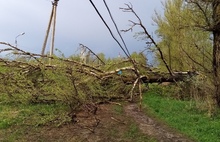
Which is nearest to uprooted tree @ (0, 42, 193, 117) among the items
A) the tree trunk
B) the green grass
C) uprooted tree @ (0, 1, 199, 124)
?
uprooted tree @ (0, 1, 199, 124)

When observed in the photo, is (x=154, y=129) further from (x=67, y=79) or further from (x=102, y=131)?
(x=67, y=79)

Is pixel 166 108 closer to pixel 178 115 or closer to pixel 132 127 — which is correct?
pixel 178 115

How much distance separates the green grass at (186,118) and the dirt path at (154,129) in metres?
0.32

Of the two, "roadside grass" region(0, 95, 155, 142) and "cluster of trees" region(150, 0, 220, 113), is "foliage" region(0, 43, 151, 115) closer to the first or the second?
"roadside grass" region(0, 95, 155, 142)

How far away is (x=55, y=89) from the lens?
26.1 feet

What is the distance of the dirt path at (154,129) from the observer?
21.8 ft

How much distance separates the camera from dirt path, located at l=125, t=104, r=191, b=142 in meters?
6.64

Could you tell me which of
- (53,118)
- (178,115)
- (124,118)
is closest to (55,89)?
(53,118)

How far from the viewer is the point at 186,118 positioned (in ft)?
27.4

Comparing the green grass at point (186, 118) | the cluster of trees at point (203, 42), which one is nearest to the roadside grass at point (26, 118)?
the green grass at point (186, 118)

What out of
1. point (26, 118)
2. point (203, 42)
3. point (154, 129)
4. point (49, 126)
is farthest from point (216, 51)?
point (26, 118)

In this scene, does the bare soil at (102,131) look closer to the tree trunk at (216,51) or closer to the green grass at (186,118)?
the green grass at (186,118)

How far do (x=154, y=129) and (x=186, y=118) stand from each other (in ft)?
4.93

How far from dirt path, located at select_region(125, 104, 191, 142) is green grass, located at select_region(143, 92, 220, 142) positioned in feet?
1.04
